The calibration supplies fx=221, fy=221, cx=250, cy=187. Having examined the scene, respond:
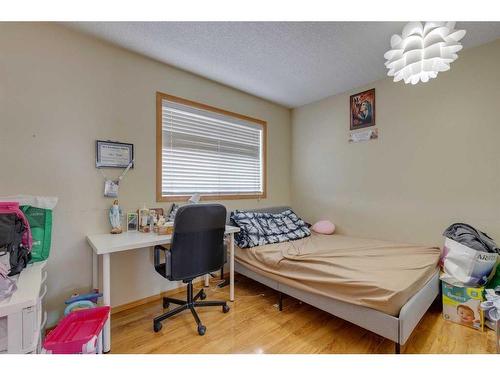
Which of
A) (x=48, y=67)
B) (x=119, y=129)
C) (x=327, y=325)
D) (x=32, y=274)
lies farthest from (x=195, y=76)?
(x=327, y=325)

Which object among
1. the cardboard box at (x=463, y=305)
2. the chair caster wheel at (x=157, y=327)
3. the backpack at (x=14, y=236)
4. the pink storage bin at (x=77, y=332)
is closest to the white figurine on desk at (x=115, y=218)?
the backpack at (x=14, y=236)

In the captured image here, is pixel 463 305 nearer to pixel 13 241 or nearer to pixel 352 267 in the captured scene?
pixel 352 267

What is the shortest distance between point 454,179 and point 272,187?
2.22 metres

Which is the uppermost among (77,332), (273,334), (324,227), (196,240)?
(196,240)

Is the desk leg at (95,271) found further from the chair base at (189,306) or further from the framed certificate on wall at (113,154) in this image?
the framed certificate on wall at (113,154)

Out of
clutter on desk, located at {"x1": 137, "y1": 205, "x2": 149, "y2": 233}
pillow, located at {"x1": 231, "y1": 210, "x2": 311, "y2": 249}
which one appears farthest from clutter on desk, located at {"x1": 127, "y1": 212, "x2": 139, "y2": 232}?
pillow, located at {"x1": 231, "y1": 210, "x2": 311, "y2": 249}

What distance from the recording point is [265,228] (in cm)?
282

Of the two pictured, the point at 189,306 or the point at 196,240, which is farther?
A: the point at 189,306

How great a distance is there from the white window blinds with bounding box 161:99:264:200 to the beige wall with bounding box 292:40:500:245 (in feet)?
3.28

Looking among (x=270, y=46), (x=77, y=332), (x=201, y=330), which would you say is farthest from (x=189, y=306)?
(x=270, y=46)

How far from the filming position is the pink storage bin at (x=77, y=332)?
1.27 meters

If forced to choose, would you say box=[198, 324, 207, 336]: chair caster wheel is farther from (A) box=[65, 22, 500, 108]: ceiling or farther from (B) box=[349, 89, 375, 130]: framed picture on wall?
(B) box=[349, 89, 375, 130]: framed picture on wall

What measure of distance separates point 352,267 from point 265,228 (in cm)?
118

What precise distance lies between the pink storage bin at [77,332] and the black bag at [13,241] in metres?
0.45
